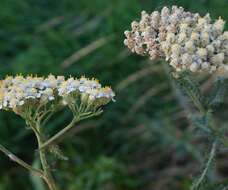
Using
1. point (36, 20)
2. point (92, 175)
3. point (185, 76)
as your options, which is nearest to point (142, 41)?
point (185, 76)

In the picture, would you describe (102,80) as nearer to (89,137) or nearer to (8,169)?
(89,137)

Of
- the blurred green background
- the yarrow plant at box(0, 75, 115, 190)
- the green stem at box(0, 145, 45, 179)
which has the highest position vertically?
the blurred green background

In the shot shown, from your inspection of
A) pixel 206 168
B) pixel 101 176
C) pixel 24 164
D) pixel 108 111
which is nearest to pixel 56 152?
pixel 24 164

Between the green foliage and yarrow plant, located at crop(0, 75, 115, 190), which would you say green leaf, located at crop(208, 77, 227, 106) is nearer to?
yarrow plant, located at crop(0, 75, 115, 190)

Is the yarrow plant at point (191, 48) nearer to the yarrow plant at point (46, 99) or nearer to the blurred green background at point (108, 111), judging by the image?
the yarrow plant at point (46, 99)

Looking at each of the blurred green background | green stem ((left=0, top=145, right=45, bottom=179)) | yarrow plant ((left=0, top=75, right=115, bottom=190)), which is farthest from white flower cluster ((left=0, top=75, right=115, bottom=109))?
the blurred green background

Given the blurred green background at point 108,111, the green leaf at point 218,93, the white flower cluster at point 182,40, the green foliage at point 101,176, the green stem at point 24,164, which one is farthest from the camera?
the blurred green background at point 108,111

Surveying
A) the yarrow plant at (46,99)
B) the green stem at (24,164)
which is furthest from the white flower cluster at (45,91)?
the green stem at (24,164)
